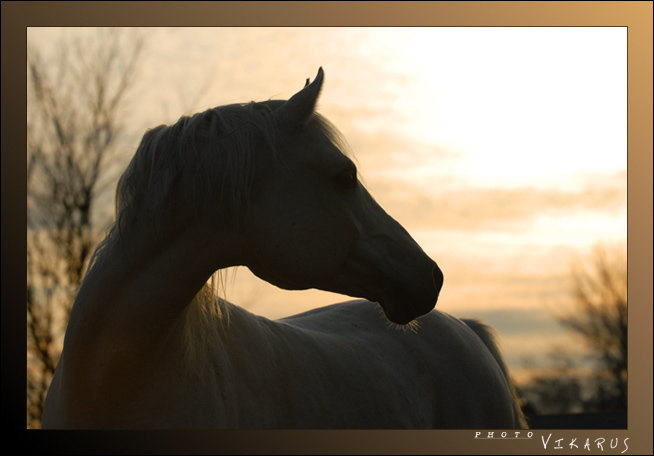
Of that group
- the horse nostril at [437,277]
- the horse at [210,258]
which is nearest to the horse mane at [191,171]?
the horse at [210,258]

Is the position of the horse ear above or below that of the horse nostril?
above

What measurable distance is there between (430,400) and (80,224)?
482 centimetres

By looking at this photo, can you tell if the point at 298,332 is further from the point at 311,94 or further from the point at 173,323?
the point at 311,94

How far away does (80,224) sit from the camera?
7.70 metres

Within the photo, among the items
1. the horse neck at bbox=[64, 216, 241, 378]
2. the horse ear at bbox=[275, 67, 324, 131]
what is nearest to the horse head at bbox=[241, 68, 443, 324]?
the horse ear at bbox=[275, 67, 324, 131]

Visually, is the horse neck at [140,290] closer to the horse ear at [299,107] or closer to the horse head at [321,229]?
the horse head at [321,229]

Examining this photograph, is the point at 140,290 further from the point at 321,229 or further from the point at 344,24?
the point at 344,24

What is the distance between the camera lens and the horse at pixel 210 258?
2.58 m

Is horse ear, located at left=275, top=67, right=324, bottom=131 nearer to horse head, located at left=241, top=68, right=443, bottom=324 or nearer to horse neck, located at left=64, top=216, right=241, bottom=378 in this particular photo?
horse head, located at left=241, top=68, right=443, bottom=324

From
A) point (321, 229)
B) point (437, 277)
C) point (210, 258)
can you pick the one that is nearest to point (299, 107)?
point (321, 229)

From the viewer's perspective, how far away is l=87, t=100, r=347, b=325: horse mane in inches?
101

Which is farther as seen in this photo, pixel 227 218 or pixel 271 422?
pixel 271 422

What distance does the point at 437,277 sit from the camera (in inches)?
109

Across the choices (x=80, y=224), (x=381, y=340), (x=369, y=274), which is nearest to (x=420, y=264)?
(x=369, y=274)
